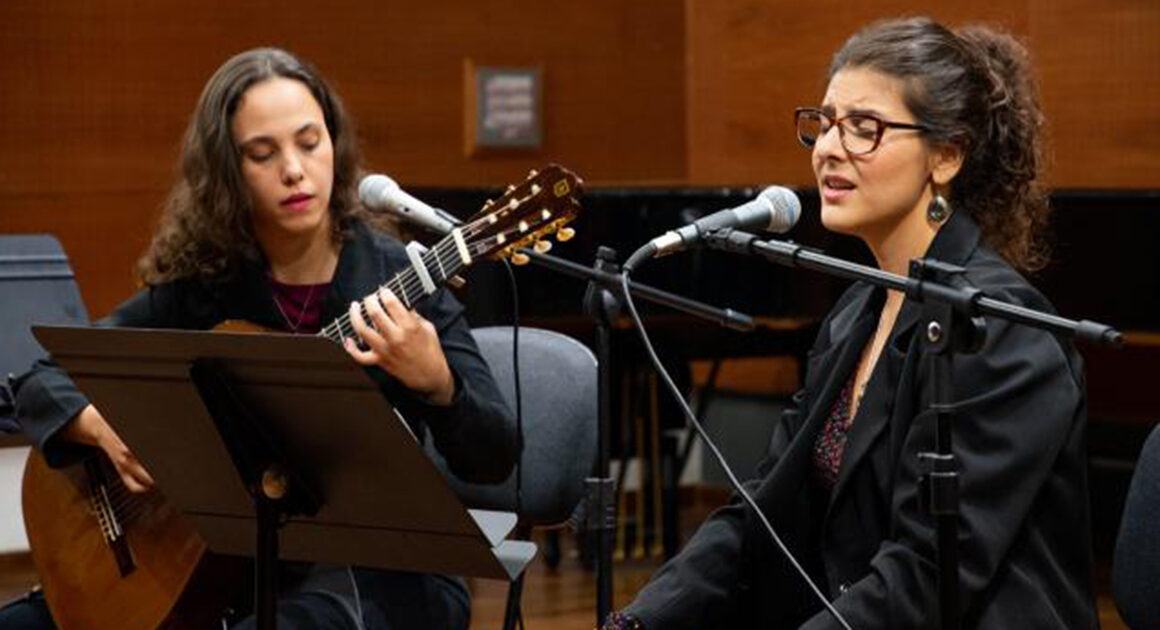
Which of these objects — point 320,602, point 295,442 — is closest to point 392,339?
point 295,442

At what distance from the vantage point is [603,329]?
2924 millimetres

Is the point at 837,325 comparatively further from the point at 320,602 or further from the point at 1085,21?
the point at 1085,21

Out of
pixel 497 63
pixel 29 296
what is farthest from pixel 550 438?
pixel 497 63

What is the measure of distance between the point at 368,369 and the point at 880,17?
3.70 metres

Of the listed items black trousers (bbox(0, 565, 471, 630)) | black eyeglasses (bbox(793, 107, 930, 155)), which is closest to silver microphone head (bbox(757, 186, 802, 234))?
black eyeglasses (bbox(793, 107, 930, 155))

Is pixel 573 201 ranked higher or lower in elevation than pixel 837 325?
higher

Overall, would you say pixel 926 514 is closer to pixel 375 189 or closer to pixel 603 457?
pixel 603 457

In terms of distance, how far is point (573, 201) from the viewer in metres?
2.82

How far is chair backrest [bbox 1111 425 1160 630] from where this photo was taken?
2.44m

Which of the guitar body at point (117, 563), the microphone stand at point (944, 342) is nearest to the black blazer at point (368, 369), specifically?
the guitar body at point (117, 563)

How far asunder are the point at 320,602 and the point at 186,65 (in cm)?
411

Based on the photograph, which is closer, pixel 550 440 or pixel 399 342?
pixel 399 342

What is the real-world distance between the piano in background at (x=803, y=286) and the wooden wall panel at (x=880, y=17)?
650mm

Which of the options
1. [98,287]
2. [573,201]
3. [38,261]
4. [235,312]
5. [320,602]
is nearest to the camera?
[573,201]
